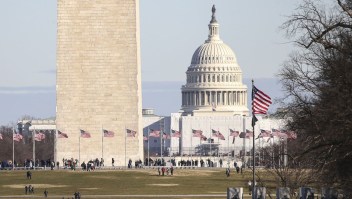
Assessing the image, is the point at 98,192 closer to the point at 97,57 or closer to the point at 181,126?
the point at 97,57

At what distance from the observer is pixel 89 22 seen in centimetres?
10069

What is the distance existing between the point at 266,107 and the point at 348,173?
1871 cm

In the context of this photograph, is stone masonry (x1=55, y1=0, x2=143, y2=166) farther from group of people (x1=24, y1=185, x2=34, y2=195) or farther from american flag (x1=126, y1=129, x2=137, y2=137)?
group of people (x1=24, y1=185, x2=34, y2=195)

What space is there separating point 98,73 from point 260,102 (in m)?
51.6

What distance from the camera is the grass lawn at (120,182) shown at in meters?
79.1

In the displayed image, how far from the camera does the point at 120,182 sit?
87688 millimetres

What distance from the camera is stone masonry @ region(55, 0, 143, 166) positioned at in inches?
3944

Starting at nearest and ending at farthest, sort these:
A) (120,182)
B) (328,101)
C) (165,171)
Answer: (328,101) → (120,182) → (165,171)

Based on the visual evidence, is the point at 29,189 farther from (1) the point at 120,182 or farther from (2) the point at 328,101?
(2) the point at 328,101

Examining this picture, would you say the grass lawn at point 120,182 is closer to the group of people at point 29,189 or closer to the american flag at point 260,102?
the group of people at point 29,189

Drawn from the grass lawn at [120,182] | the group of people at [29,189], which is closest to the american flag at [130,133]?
the grass lawn at [120,182]

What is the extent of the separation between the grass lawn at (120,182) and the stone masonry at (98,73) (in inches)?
172

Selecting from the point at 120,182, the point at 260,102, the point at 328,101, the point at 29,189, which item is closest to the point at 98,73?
the point at 120,182

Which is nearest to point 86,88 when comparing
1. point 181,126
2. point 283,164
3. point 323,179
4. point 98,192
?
point 98,192
